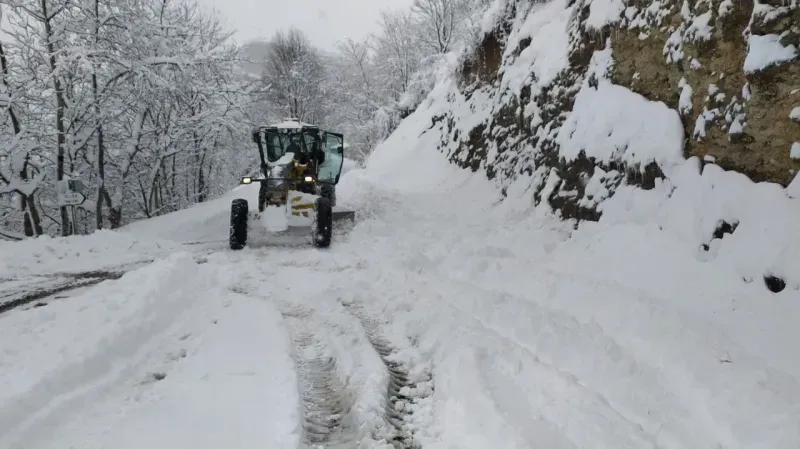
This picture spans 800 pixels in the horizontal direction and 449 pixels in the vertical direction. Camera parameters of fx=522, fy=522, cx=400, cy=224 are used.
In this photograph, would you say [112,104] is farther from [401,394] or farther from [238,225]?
[401,394]

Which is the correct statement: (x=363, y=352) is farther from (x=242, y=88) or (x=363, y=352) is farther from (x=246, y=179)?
(x=242, y=88)

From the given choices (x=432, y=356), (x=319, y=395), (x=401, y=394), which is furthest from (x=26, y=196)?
(x=401, y=394)

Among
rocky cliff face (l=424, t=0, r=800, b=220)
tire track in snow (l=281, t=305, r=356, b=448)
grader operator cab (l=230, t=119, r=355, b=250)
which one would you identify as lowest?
tire track in snow (l=281, t=305, r=356, b=448)

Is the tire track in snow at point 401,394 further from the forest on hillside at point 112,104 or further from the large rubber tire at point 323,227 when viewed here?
the forest on hillside at point 112,104

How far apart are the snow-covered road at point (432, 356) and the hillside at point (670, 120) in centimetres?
41

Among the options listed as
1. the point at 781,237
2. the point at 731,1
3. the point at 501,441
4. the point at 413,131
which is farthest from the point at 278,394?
the point at 413,131

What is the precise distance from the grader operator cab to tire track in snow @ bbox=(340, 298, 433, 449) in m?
5.15

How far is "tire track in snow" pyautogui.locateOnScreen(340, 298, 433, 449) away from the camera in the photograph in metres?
3.18

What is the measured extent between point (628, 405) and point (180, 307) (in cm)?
445

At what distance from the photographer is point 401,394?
3.68m

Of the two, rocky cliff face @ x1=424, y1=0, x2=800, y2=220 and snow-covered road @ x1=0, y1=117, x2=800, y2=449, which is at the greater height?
rocky cliff face @ x1=424, y1=0, x2=800, y2=220

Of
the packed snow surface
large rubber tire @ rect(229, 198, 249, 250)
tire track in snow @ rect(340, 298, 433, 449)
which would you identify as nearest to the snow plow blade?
large rubber tire @ rect(229, 198, 249, 250)

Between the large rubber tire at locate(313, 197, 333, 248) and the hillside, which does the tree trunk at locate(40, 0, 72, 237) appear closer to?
the large rubber tire at locate(313, 197, 333, 248)

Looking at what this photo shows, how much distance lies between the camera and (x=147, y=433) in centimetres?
303
